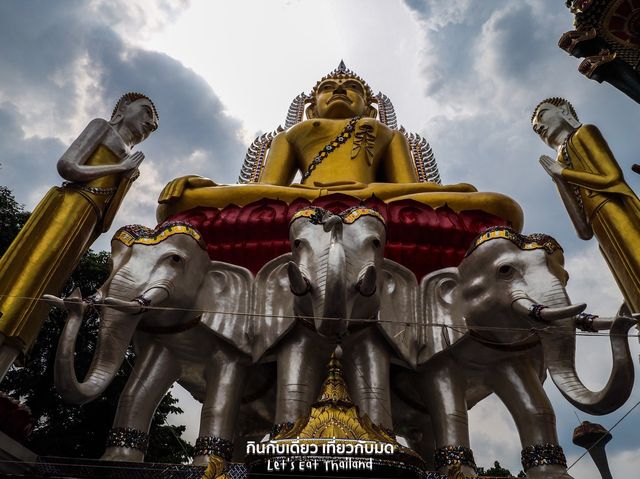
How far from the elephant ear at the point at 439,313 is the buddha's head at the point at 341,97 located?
13.6ft

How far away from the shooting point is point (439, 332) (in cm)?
505

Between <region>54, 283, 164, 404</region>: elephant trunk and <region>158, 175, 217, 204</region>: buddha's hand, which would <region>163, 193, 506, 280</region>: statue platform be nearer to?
<region>158, 175, 217, 204</region>: buddha's hand

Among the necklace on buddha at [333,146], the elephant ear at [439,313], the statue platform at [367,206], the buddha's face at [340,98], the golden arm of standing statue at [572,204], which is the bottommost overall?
the elephant ear at [439,313]

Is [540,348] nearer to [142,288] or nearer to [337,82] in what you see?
[142,288]

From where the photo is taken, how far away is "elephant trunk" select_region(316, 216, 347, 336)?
13.5ft

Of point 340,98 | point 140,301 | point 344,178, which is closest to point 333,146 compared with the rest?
point 344,178

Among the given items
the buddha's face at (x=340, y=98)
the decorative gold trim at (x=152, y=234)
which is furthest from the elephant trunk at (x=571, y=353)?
the buddha's face at (x=340, y=98)

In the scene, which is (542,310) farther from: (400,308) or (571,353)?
(400,308)

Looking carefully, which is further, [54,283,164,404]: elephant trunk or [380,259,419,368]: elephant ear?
[380,259,419,368]: elephant ear

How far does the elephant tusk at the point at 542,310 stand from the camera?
3.93m

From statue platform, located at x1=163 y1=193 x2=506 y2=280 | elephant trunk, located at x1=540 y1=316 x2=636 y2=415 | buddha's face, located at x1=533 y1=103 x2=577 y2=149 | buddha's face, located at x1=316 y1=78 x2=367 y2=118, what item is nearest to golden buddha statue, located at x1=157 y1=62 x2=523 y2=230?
buddha's face, located at x1=316 y1=78 x2=367 y2=118

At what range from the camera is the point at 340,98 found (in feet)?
29.6

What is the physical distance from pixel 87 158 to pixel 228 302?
6.21 ft

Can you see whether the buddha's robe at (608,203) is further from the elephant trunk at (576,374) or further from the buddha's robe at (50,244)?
the buddha's robe at (50,244)
